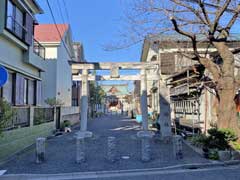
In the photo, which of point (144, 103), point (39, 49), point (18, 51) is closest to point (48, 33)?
point (39, 49)

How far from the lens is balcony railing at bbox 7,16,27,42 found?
13468 millimetres

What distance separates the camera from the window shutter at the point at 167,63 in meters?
21.5

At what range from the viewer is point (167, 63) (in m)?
21.7

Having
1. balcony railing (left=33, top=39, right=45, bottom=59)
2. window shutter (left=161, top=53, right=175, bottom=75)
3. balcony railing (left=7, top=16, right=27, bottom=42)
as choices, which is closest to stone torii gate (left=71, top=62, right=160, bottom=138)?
balcony railing (left=7, top=16, right=27, bottom=42)

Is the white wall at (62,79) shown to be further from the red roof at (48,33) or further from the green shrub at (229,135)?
the green shrub at (229,135)

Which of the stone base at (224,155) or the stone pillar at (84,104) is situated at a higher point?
the stone pillar at (84,104)

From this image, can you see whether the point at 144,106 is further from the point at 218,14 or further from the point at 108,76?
the point at 218,14

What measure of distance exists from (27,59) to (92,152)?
25.7 ft

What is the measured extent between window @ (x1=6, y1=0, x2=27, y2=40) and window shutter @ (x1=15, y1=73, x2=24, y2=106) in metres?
2.24

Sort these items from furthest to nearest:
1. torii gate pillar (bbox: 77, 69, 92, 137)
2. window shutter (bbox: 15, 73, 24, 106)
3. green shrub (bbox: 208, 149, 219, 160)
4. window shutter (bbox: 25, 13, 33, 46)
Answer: window shutter (bbox: 25, 13, 33, 46)
torii gate pillar (bbox: 77, 69, 92, 137)
window shutter (bbox: 15, 73, 24, 106)
green shrub (bbox: 208, 149, 219, 160)

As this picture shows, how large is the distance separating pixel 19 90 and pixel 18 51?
2.14 m

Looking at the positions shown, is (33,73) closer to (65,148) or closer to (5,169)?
(65,148)

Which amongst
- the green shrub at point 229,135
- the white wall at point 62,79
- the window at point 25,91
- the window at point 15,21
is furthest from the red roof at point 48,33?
the green shrub at point 229,135

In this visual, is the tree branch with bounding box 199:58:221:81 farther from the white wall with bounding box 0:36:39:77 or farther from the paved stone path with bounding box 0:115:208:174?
the white wall with bounding box 0:36:39:77
